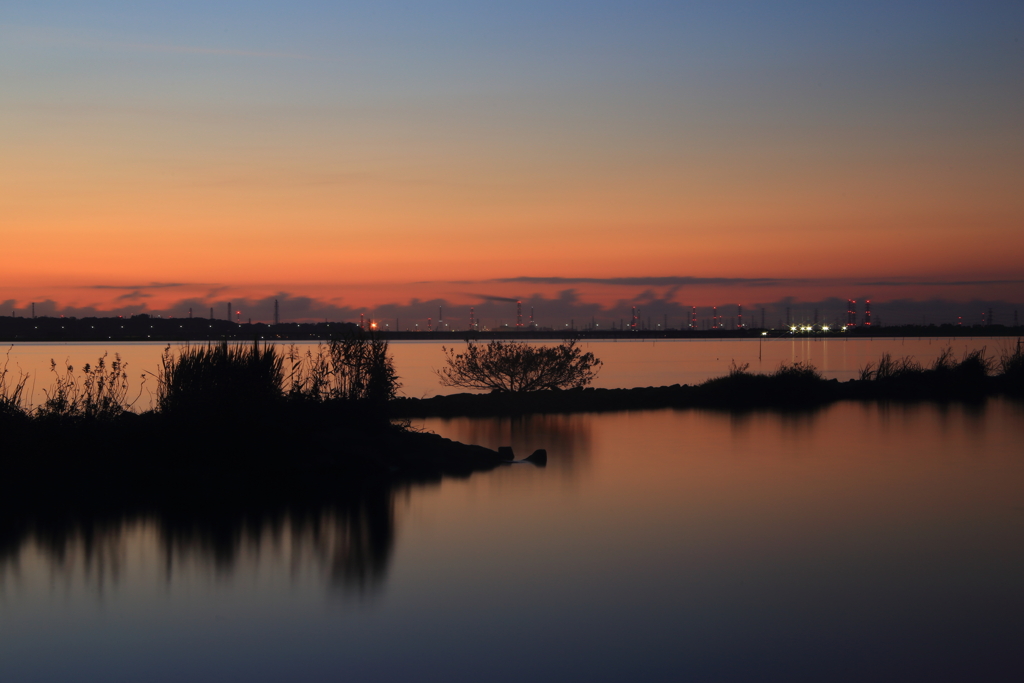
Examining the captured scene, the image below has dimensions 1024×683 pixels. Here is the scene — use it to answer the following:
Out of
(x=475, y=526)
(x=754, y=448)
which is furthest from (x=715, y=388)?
(x=475, y=526)

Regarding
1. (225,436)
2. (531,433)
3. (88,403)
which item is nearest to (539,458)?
(531,433)

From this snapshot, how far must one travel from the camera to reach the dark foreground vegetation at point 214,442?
1141cm

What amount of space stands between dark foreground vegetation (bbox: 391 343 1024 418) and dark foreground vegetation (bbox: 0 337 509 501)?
5.59 m

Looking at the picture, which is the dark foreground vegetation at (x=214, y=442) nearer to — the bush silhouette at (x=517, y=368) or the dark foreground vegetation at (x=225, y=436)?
the dark foreground vegetation at (x=225, y=436)

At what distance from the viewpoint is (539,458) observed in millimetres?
13938

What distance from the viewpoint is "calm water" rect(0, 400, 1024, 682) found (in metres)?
5.60

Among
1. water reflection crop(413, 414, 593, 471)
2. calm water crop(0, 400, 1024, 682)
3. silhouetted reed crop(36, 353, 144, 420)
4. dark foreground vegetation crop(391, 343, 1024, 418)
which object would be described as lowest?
calm water crop(0, 400, 1024, 682)

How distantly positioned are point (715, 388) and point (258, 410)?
14.4 meters

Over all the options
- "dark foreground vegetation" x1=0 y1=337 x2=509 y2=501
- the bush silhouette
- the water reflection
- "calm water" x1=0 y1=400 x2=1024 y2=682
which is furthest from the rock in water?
the bush silhouette

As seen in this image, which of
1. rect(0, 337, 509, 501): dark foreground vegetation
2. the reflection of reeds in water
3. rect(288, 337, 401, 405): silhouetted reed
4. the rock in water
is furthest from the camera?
rect(288, 337, 401, 405): silhouetted reed

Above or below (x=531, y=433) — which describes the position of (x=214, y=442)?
above

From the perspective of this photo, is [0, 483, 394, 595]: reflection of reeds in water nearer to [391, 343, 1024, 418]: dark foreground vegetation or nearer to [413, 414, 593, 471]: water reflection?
[413, 414, 593, 471]: water reflection

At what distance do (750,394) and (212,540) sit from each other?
1801 centimetres

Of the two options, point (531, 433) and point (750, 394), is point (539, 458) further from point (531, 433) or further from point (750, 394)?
point (750, 394)
